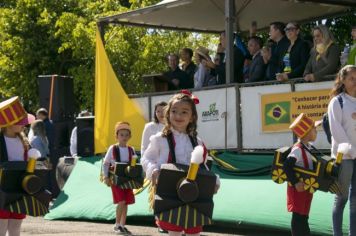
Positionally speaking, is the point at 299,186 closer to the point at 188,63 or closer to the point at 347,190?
the point at 347,190

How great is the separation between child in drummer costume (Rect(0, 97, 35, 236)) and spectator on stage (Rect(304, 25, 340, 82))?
171 inches

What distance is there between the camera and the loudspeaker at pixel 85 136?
16542 millimetres

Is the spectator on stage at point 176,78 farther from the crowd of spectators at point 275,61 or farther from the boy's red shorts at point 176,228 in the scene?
the boy's red shorts at point 176,228

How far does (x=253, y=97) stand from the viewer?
1209 cm

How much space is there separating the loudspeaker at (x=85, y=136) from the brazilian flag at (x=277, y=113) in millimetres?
5181

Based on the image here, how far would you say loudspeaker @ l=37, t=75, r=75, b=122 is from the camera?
1981 cm

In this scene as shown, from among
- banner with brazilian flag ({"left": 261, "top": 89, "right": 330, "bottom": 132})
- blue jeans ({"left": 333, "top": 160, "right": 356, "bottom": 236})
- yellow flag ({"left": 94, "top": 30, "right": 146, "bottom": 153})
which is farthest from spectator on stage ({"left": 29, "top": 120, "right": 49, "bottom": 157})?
blue jeans ({"left": 333, "top": 160, "right": 356, "bottom": 236})

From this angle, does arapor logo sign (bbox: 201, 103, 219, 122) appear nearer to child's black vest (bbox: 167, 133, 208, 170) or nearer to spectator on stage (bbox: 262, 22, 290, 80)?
spectator on stage (bbox: 262, 22, 290, 80)

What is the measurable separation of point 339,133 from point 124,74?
20840 millimetres

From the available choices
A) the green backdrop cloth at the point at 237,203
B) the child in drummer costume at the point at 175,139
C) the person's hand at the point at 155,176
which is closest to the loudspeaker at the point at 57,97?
the green backdrop cloth at the point at 237,203

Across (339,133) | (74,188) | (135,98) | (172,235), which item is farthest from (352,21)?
(172,235)

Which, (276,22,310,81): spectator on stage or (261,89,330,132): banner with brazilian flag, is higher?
(276,22,310,81): spectator on stage

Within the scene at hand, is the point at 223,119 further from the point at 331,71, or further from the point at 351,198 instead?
the point at 351,198

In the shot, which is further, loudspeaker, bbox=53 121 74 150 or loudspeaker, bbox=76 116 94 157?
loudspeaker, bbox=53 121 74 150
